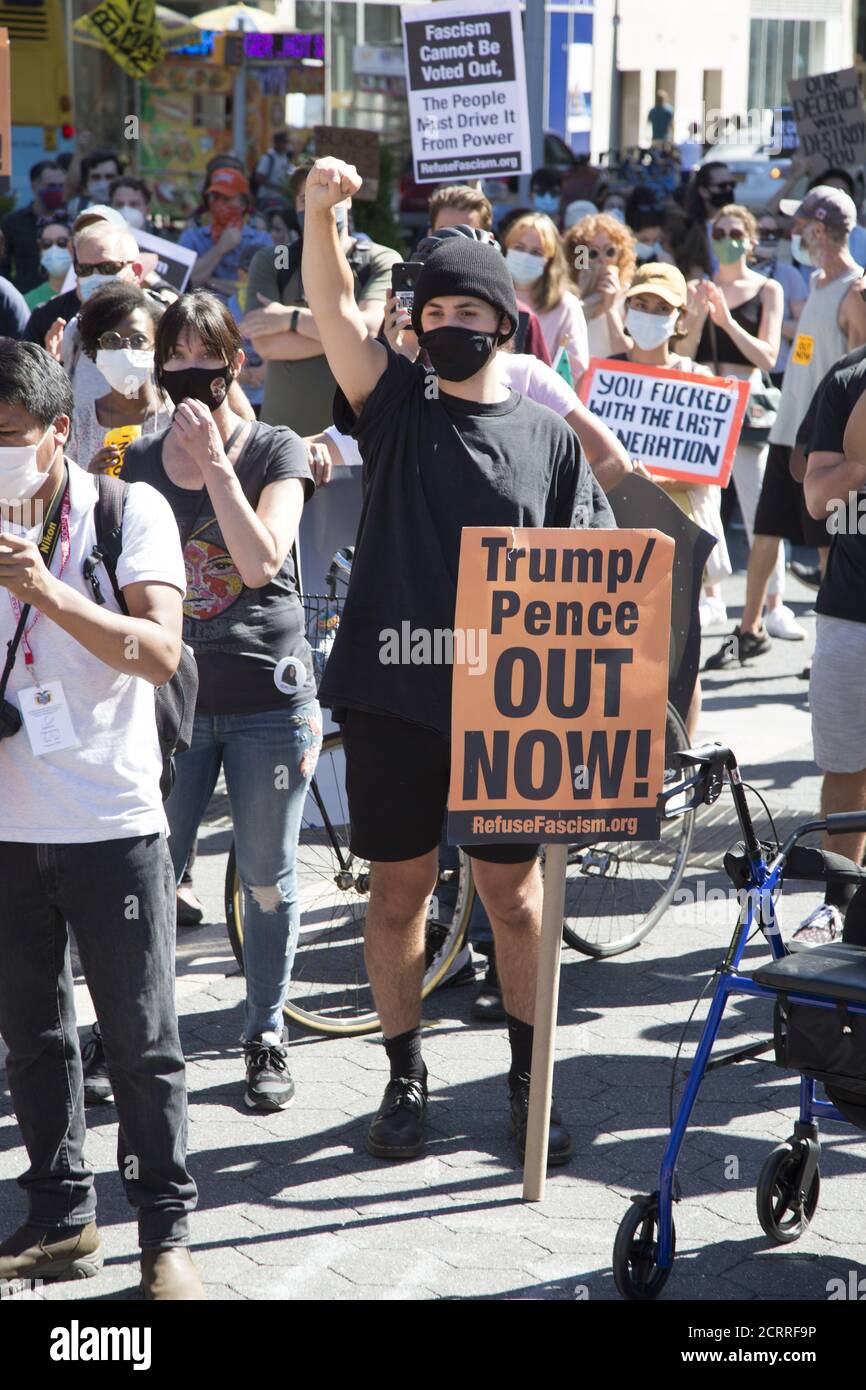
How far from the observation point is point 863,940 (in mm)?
3549

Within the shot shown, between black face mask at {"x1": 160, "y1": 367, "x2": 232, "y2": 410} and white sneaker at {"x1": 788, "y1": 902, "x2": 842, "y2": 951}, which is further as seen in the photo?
black face mask at {"x1": 160, "y1": 367, "x2": 232, "y2": 410}

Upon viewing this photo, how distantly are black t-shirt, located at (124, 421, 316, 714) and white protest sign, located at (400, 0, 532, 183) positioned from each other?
5355mm

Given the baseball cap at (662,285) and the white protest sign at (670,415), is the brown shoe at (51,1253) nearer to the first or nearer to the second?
the white protest sign at (670,415)

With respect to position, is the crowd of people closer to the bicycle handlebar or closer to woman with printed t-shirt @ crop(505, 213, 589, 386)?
the bicycle handlebar

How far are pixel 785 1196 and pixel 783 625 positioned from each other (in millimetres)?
6003

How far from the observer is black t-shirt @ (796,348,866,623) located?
4.69 metres

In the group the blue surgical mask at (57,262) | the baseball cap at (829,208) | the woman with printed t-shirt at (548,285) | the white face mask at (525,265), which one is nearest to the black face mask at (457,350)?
the woman with printed t-shirt at (548,285)

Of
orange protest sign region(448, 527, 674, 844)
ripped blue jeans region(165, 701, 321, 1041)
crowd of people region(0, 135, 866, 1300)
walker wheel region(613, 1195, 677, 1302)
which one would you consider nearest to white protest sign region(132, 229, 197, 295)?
crowd of people region(0, 135, 866, 1300)

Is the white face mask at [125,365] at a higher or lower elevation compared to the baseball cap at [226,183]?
lower

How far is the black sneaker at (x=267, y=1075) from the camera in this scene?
14.3ft

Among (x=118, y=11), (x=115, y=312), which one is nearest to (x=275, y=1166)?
(x=115, y=312)

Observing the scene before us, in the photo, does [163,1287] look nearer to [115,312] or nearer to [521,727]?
[521,727]

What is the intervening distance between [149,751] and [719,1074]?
2.09 meters

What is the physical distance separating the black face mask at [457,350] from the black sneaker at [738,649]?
5.17 metres
